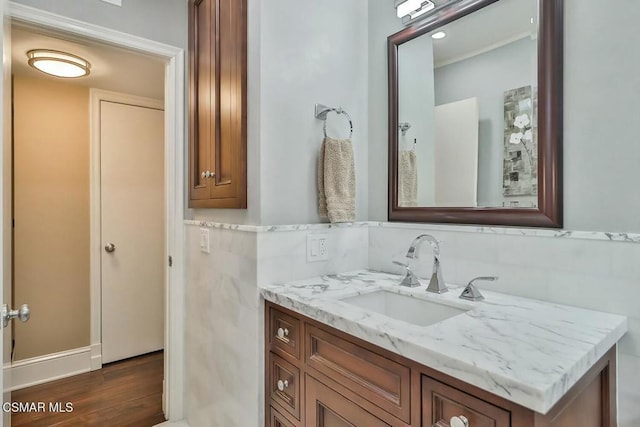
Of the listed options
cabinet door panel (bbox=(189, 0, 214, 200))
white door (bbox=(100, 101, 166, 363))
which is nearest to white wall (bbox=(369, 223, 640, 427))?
cabinet door panel (bbox=(189, 0, 214, 200))

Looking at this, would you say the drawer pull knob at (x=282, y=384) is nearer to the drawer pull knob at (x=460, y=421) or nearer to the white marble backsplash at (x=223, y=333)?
→ the white marble backsplash at (x=223, y=333)

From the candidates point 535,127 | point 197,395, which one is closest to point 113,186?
point 197,395

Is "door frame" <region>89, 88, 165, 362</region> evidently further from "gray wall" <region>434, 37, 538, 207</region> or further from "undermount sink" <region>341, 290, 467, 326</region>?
"gray wall" <region>434, 37, 538, 207</region>

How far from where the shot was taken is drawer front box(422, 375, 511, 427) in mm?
675

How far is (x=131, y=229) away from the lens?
2.93m

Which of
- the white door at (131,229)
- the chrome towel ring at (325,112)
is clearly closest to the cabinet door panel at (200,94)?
the chrome towel ring at (325,112)

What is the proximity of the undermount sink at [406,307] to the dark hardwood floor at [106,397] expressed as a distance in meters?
1.59

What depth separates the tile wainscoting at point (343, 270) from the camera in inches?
39.4

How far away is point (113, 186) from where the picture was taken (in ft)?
9.31

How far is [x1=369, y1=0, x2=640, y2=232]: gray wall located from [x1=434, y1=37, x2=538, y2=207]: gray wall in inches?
4.9

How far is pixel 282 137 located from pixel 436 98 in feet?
2.21

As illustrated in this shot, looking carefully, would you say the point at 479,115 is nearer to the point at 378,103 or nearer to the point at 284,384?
the point at 378,103

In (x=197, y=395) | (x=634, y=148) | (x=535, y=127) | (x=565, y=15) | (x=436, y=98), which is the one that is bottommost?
(x=197, y=395)

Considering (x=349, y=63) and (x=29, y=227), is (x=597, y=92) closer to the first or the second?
(x=349, y=63)
